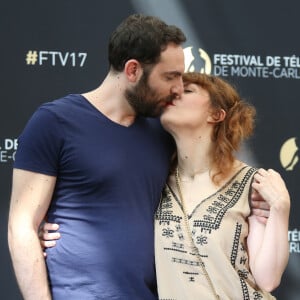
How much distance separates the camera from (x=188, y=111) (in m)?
2.38

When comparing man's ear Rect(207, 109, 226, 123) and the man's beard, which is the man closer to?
the man's beard

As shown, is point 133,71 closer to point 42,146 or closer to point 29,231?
point 42,146

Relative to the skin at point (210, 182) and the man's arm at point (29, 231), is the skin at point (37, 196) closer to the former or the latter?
the man's arm at point (29, 231)

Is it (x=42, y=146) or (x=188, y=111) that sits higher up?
(x=188, y=111)

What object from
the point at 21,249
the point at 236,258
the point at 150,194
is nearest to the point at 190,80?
the point at 150,194

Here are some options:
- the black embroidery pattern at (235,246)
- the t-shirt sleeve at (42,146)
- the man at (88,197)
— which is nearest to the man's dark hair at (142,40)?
the man at (88,197)

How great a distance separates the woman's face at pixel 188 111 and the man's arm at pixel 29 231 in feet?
1.38

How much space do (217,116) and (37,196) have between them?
640mm

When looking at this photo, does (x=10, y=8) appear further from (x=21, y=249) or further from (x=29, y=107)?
(x=21, y=249)

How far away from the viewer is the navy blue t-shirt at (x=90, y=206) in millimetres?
2182

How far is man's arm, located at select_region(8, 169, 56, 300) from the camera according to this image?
2.16 m

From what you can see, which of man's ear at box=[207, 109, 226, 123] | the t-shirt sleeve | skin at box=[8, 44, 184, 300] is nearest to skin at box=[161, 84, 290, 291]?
man's ear at box=[207, 109, 226, 123]

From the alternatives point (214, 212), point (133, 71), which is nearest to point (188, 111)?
point (133, 71)

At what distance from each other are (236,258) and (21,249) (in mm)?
631
